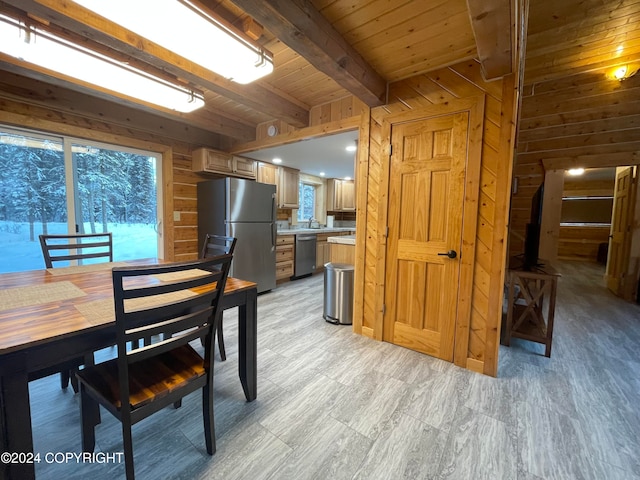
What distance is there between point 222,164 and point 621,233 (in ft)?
21.2

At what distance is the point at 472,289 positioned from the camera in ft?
6.72

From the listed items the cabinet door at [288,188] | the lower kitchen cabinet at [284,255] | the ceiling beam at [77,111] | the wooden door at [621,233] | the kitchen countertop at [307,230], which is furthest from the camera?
the cabinet door at [288,188]

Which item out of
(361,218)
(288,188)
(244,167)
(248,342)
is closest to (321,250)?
(288,188)

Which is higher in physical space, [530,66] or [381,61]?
[530,66]

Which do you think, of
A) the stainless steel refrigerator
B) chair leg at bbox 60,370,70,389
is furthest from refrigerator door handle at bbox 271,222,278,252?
chair leg at bbox 60,370,70,389

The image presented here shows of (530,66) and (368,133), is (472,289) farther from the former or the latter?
(530,66)

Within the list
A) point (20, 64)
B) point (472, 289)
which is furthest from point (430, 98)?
point (20, 64)

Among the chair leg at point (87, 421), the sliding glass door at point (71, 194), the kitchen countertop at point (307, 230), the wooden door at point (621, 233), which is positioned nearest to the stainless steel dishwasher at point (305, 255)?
the kitchen countertop at point (307, 230)

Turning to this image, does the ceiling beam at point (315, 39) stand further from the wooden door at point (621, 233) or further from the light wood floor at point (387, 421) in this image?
the wooden door at point (621, 233)

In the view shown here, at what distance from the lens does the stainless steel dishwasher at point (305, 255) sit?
4.73 metres

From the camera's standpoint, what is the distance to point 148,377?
1191 mm

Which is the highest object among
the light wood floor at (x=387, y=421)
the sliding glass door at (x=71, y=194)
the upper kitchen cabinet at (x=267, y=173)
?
the upper kitchen cabinet at (x=267, y=173)

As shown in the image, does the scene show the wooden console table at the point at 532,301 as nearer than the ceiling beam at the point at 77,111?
Yes

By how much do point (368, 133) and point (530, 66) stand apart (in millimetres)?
2594
